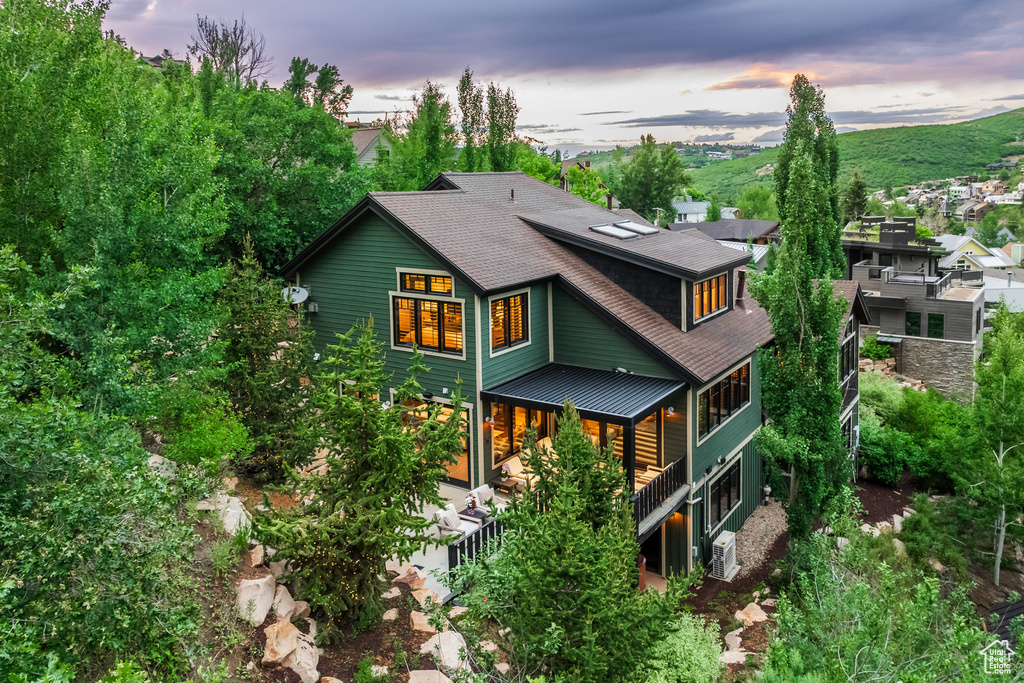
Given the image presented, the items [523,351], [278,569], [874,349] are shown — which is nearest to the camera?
[278,569]

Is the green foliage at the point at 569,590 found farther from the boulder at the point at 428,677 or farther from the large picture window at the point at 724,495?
the large picture window at the point at 724,495

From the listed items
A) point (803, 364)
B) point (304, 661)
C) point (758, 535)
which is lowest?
point (758, 535)

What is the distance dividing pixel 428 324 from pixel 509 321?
1.85 metres

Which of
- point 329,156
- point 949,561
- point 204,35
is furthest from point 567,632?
point 204,35

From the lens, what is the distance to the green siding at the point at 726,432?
15555 millimetres

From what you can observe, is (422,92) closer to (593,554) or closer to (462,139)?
(462,139)

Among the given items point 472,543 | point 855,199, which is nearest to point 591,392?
point 472,543

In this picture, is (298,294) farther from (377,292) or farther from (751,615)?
(751,615)

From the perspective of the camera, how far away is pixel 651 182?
10012 centimetres

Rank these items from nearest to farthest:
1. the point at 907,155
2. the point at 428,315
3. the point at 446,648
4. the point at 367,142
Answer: the point at 446,648 → the point at 428,315 → the point at 367,142 → the point at 907,155

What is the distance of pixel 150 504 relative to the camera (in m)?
6.38

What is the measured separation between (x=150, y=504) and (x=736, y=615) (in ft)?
41.5

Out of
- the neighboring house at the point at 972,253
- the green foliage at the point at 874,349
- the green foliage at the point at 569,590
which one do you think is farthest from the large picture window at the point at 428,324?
the neighboring house at the point at 972,253

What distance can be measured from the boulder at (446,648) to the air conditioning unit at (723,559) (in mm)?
9550
